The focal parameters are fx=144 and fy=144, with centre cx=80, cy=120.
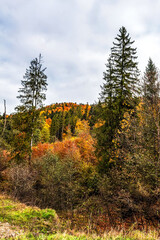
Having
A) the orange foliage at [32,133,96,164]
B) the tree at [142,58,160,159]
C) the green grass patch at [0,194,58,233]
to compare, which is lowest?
the green grass patch at [0,194,58,233]

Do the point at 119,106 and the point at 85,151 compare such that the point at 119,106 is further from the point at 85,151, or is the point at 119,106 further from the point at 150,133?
the point at 85,151

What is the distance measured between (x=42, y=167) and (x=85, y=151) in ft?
20.1

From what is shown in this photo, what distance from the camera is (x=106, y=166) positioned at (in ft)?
39.8

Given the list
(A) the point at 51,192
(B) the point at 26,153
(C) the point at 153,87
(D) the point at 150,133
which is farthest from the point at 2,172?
(C) the point at 153,87

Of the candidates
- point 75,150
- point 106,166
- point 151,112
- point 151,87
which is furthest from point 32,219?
point 75,150

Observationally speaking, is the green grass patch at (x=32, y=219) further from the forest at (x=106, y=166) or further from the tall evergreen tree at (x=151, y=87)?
the tall evergreen tree at (x=151, y=87)

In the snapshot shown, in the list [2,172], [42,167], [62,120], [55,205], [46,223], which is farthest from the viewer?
[62,120]

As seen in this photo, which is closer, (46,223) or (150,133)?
(46,223)

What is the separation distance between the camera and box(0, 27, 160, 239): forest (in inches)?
318

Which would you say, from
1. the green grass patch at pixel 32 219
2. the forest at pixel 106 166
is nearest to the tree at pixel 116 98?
the forest at pixel 106 166

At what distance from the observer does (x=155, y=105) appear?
317 inches

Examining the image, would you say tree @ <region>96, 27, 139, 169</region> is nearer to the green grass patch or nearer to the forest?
the forest

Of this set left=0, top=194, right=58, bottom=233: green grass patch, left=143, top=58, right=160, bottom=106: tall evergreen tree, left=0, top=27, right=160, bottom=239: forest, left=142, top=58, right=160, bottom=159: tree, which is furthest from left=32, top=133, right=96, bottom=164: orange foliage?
left=143, top=58, right=160, bottom=106: tall evergreen tree

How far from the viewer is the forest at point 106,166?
8078 mm
